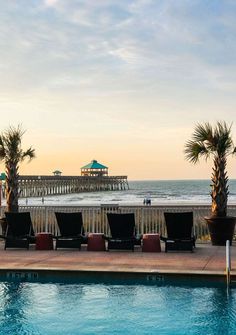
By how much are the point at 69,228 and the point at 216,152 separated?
4.40m

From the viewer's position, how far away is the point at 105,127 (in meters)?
28.7

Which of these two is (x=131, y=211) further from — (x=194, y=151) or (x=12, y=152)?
(x=12, y=152)

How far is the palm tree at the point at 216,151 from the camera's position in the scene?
43.6 feet

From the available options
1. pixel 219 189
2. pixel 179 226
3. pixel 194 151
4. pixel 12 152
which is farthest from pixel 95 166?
pixel 179 226

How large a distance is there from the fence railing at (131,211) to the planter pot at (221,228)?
31.6 inches

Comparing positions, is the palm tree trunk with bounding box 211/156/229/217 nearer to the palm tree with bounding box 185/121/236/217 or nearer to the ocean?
the palm tree with bounding box 185/121/236/217

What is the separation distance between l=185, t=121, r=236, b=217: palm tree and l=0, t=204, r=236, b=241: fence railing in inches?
23.4

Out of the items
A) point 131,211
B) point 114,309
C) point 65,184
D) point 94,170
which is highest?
point 94,170

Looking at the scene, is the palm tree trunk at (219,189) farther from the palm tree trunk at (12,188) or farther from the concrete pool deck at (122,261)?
the palm tree trunk at (12,188)

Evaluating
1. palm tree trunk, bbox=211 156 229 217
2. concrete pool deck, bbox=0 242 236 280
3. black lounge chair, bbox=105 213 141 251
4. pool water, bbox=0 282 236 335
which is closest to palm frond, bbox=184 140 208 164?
palm tree trunk, bbox=211 156 229 217

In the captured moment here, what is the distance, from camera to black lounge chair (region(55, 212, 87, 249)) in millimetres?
12344

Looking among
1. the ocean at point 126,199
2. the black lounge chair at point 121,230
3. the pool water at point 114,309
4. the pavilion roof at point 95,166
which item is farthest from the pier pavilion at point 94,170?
the pool water at point 114,309

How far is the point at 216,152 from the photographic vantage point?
44.3 feet

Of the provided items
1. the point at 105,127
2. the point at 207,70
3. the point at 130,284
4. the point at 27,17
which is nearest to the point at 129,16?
the point at 27,17
